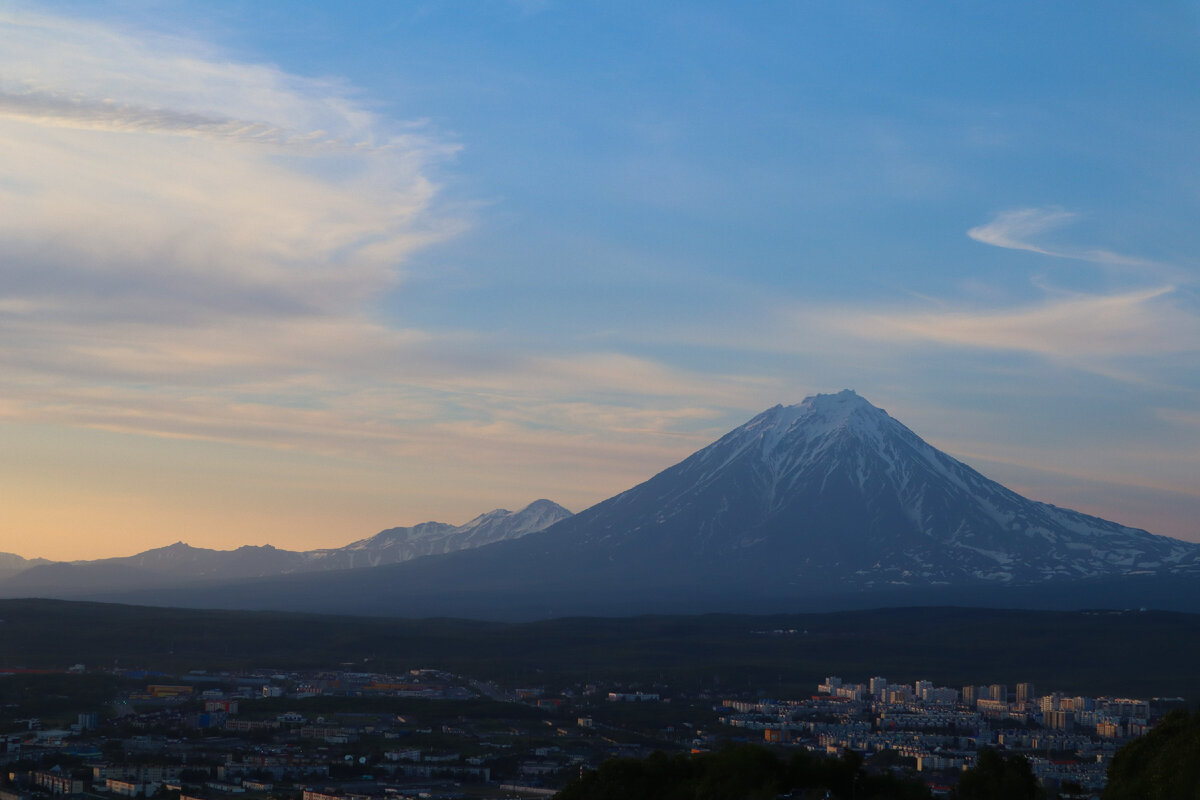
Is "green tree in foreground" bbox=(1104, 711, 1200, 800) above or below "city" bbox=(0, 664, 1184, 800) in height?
above

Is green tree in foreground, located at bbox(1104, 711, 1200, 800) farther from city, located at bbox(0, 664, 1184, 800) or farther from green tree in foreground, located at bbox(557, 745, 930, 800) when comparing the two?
green tree in foreground, located at bbox(557, 745, 930, 800)

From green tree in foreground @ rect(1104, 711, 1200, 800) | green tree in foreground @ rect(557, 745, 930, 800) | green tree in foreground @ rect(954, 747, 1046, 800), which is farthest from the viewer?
green tree in foreground @ rect(557, 745, 930, 800)

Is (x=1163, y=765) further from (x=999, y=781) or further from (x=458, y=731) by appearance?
(x=458, y=731)

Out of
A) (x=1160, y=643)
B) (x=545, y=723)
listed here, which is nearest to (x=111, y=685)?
(x=545, y=723)

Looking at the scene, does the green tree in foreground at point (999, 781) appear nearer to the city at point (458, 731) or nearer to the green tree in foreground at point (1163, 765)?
the green tree in foreground at point (1163, 765)

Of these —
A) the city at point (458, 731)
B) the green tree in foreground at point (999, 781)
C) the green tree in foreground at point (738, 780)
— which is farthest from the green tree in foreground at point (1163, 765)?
the green tree in foreground at point (738, 780)

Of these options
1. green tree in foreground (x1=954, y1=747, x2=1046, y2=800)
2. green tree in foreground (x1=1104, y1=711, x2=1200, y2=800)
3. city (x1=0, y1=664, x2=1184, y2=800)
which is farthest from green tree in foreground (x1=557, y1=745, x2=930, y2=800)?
city (x1=0, y1=664, x2=1184, y2=800)

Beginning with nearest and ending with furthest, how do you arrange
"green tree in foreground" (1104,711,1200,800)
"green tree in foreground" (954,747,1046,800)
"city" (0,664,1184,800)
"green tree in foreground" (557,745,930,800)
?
"green tree in foreground" (1104,711,1200,800), "green tree in foreground" (954,747,1046,800), "green tree in foreground" (557,745,930,800), "city" (0,664,1184,800)

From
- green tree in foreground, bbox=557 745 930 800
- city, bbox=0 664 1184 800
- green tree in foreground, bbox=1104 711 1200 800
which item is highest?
green tree in foreground, bbox=1104 711 1200 800
